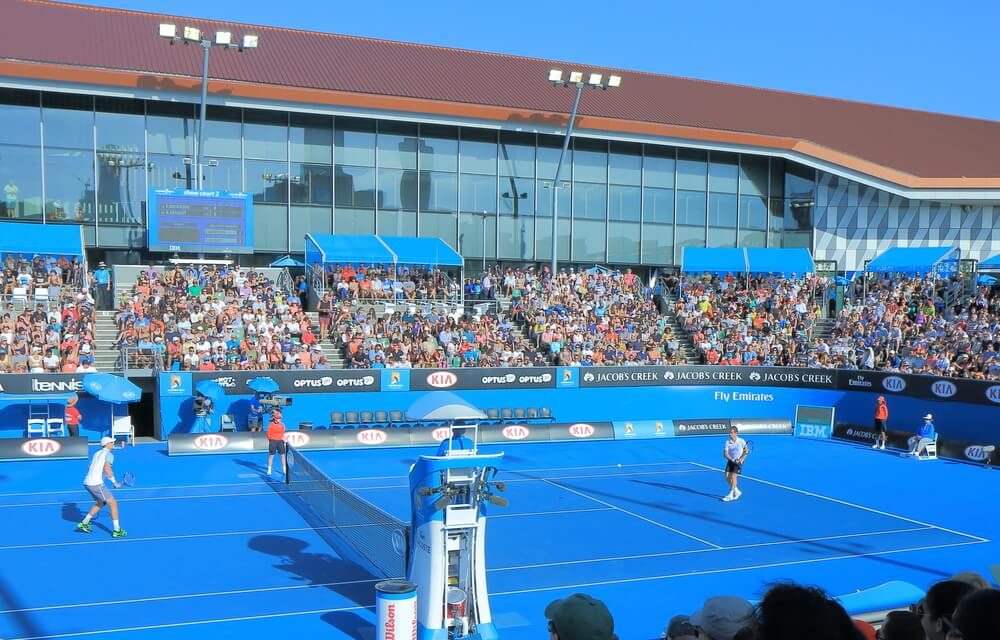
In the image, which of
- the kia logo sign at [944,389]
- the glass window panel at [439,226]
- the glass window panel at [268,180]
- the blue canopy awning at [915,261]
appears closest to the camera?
the kia logo sign at [944,389]

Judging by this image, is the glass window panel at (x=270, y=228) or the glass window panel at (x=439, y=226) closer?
the glass window panel at (x=270, y=228)

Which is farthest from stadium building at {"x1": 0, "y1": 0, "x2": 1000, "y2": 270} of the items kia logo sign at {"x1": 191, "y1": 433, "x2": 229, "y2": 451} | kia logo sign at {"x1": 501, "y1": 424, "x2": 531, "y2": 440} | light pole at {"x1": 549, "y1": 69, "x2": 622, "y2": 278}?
kia logo sign at {"x1": 501, "y1": 424, "x2": 531, "y2": 440}

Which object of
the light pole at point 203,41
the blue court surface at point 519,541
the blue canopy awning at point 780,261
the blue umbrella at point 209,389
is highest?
the light pole at point 203,41

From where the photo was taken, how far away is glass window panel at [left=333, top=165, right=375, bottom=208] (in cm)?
3666

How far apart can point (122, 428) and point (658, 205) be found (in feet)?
85.3

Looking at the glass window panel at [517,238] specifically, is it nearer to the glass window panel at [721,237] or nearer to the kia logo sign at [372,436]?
the glass window panel at [721,237]

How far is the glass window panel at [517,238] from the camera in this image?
39516 millimetres

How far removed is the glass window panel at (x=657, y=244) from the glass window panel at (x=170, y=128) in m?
20.2

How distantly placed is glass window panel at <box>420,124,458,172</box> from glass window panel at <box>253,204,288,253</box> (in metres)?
6.28

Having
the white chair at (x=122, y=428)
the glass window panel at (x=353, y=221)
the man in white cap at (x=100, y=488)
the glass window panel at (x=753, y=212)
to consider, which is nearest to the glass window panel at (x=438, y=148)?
the glass window panel at (x=353, y=221)

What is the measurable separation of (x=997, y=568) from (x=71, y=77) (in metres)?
33.7

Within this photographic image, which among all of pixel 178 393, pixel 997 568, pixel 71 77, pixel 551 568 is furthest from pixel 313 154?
pixel 997 568

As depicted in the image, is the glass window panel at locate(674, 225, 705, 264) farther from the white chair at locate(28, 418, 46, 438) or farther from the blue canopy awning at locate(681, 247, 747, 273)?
the white chair at locate(28, 418, 46, 438)

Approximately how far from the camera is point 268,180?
35.8 meters
